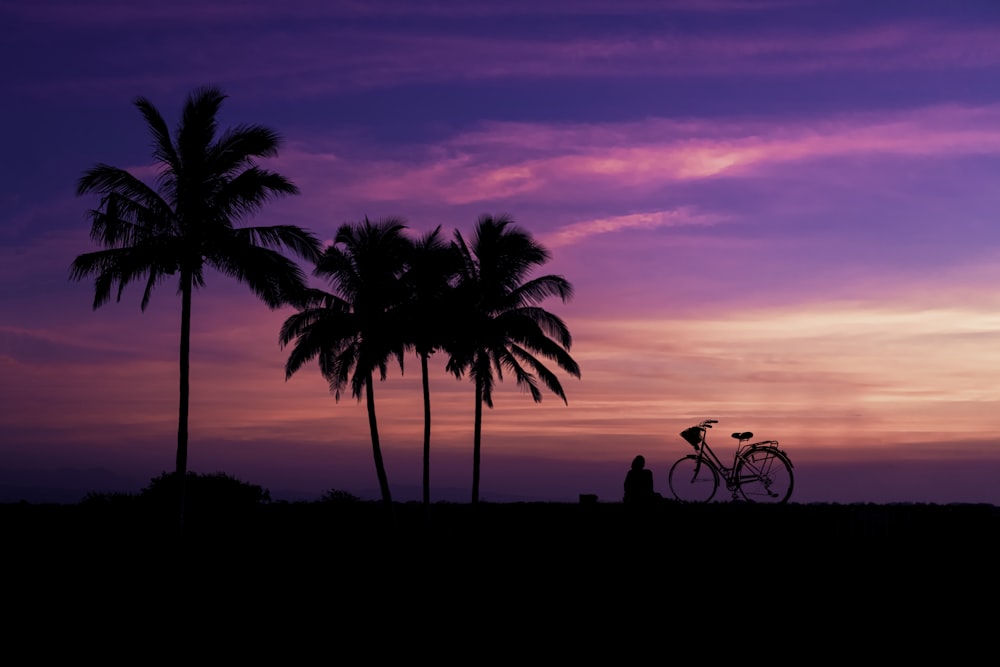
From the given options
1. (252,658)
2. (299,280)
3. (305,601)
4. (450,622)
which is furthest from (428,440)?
(252,658)

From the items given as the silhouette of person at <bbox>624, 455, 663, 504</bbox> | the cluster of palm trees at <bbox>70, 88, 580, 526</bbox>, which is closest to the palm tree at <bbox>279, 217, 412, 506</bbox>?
the cluster of palm trees at <bbox>70, 88, 580, 526</bbox>

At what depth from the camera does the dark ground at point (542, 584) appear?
54.7ft

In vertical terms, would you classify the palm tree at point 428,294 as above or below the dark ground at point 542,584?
above

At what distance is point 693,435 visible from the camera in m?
30.9

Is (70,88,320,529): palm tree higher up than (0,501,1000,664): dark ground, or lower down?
higher up

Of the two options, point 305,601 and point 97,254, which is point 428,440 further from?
point 305,601

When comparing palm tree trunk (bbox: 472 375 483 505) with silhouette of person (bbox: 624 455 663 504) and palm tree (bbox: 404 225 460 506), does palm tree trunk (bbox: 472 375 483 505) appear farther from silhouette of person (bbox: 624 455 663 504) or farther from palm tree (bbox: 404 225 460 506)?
silhouette of person (bbox: 624 455 663 504)

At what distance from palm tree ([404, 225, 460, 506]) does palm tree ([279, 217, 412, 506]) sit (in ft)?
1.95

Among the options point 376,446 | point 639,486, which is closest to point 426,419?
point 376,446

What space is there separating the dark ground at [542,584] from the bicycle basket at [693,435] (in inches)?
83.6

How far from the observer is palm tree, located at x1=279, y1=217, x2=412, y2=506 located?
39719 mm

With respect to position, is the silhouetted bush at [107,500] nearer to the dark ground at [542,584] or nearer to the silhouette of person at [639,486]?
the dark ground at [542,584]

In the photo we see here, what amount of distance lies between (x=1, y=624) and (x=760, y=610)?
1365 cm

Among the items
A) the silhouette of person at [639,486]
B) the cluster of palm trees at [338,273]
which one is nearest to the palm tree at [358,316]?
the cluster of palm trees at [338,273]
